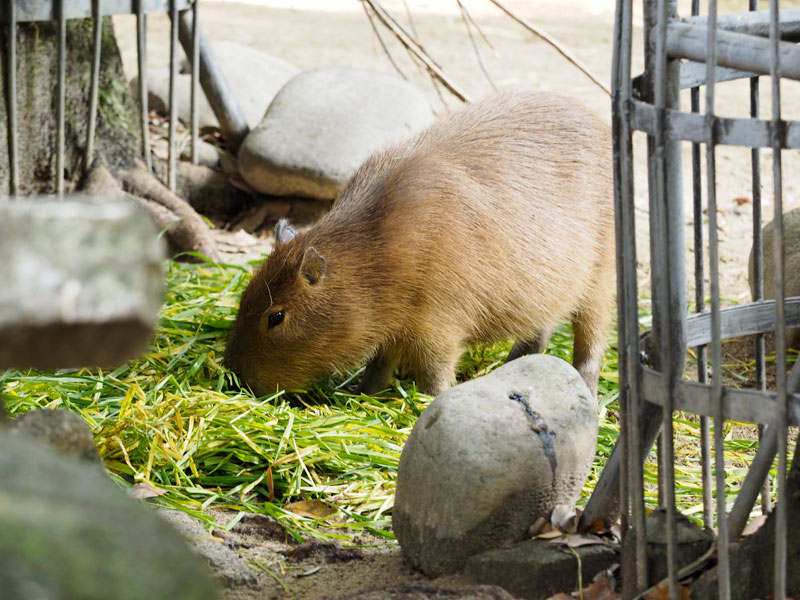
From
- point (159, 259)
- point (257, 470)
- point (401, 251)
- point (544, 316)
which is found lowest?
point (257, 470)

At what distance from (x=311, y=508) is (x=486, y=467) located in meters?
0.85

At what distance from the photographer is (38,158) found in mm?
5645

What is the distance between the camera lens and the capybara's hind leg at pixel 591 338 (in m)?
4.54

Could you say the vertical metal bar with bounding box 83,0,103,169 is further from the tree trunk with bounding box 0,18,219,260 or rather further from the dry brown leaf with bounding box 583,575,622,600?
the dry brown leaf with bounding box 583,575,622,600

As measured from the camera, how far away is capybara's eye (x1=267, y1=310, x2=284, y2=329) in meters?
4.09

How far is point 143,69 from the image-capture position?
5891mm

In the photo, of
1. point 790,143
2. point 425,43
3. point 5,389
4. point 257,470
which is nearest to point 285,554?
point 257,470

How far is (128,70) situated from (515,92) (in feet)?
17.3

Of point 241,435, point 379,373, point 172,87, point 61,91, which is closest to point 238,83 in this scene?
point 172,87

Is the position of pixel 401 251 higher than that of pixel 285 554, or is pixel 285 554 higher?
pixel 401 251

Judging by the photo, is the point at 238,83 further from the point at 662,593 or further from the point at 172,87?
the point at 662,593

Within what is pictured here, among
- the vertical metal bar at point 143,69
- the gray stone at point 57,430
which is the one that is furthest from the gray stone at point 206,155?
the gray stone at point 57,430

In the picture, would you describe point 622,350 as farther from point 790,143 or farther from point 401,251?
point 401,251

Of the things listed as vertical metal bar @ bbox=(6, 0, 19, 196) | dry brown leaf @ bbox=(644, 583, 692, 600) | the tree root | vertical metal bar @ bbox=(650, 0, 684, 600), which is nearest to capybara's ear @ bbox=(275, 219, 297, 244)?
the tree root
